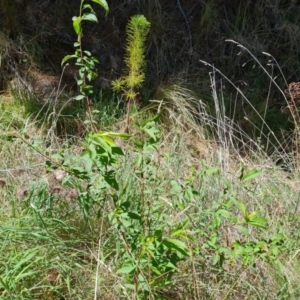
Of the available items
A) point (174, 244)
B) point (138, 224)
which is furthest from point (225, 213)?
point (138, 224)

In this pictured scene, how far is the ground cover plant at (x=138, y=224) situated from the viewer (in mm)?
2219

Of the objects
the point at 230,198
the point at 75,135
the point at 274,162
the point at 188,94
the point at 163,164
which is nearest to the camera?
the point at 230,198

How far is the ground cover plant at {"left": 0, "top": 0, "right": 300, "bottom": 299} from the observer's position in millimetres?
2219

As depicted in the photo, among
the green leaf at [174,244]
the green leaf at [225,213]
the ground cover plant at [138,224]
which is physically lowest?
the ground cover plant at [138,224]

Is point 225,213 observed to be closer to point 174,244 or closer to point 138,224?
point 174,244

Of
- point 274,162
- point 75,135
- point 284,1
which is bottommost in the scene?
point 75,135

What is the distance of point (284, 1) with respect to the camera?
5.33 meters

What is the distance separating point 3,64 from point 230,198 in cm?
281

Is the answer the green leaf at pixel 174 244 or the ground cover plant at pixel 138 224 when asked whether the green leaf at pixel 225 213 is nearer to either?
the ground cover plant at pixel 138 224

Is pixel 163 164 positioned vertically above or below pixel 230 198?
below

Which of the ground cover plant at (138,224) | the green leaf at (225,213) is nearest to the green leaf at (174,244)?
the ground cover plant at (138,224)

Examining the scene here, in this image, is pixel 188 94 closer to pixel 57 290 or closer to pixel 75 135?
pixel 75 135

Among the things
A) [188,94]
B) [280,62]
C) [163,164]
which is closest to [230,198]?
[163,164]

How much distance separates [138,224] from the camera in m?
2.68
